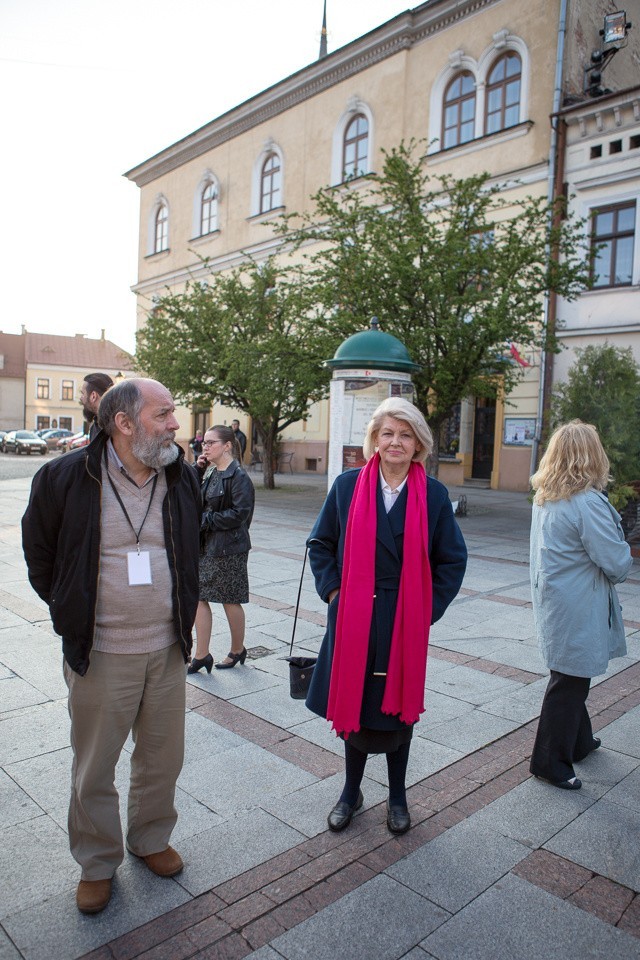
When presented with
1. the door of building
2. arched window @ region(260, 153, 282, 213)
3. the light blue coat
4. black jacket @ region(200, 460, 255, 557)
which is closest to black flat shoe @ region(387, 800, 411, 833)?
the light blue coat

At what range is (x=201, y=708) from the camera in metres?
4.55

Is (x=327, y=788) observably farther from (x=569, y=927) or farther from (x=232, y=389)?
(x=232, y=389)

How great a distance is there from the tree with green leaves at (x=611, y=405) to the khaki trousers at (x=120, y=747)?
29.4 feet

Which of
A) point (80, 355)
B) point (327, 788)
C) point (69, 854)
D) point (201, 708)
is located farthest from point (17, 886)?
point (80, 355)

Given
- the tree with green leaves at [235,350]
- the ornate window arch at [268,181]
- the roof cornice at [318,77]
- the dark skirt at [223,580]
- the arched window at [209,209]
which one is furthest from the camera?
the arched window at [209,209]

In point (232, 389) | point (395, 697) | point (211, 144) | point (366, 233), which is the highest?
point (211, 144)

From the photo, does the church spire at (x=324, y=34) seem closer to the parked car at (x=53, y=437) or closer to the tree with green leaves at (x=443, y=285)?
the parked car at (x=53, y=437)

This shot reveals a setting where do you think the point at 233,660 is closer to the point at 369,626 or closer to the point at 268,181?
the point at 369,626

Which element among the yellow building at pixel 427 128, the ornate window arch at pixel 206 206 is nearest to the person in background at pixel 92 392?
the yellow building at pixel 427 128

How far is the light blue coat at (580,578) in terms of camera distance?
3.59 metres

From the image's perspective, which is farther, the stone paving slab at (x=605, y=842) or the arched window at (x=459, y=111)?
the arched window at (x=459, y=111)

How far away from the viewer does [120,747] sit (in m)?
2.81

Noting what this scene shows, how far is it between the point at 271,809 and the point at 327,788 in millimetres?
333

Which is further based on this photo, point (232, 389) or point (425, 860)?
point (232, 389)
